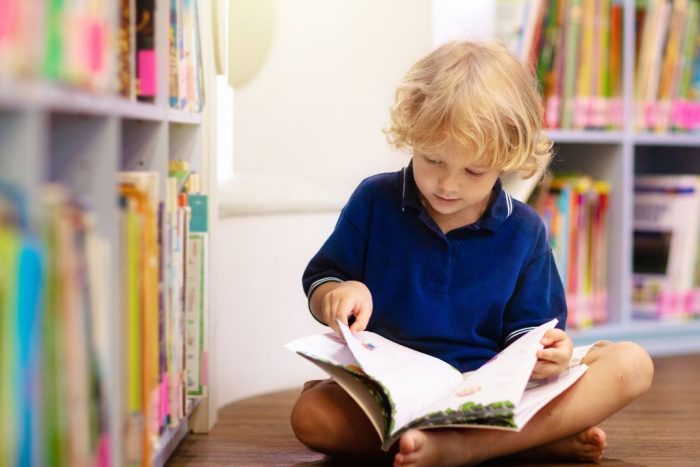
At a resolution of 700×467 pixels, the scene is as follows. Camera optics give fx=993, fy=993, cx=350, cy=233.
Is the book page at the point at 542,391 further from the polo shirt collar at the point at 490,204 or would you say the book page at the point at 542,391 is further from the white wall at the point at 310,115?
the white wall at the point at 310,115

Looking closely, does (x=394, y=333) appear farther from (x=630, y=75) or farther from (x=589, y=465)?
(x=630, y=75)

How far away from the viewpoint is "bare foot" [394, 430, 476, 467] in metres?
1.06

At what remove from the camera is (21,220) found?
0.64 meters

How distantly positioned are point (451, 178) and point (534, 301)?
0.22 metres

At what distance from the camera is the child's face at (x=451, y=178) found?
3.86 feet

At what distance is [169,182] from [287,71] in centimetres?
79

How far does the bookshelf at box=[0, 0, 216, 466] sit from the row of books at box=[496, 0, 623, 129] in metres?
0.99

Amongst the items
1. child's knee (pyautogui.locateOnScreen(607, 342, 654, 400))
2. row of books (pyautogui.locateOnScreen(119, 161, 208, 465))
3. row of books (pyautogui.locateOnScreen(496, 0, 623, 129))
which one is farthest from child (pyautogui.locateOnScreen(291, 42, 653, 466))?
row of books (pyautogui.locateOnScreen(496, 0, 623, 129))

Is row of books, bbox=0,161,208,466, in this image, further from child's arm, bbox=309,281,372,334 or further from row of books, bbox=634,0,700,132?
row of books, bbox=634,0,700,132

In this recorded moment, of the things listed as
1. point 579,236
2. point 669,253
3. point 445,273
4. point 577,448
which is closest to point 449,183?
point 445,273

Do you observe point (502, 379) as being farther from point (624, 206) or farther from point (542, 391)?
point (624, 206)

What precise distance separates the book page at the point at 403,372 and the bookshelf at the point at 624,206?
98 centimetres

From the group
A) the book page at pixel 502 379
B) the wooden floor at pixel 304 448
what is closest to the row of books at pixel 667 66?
the wooden floor at pixel 304 448

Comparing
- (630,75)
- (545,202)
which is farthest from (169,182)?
(630,75)
